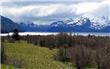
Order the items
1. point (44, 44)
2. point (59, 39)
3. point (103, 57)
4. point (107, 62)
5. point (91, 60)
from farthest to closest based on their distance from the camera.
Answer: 1. point (59, 39)
2. point (44, 44)
3. point (91, 60)
4. point (103, 57)
5. point (107, 62)

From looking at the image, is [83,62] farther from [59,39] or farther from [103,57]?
[59,39]

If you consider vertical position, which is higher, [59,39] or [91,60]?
[91,60]

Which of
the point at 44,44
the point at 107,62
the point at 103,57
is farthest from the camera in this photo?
the point at 44,44

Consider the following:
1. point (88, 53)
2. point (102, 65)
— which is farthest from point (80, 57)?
point (102, 65)

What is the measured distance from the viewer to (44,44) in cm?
10931

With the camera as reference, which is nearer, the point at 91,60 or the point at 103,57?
the point at 103,57

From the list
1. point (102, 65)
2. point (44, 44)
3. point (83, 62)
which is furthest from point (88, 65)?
point (44, 44)

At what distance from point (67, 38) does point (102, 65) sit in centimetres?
7021

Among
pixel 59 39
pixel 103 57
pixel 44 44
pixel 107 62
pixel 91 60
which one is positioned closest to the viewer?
pixel 107 62

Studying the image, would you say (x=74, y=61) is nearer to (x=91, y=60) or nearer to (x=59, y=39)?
(x=91, y=60)

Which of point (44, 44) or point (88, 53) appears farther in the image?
point (44, 44)

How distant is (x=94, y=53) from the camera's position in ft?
211

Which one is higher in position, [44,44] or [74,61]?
[74,61]

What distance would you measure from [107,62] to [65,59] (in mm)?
17091
